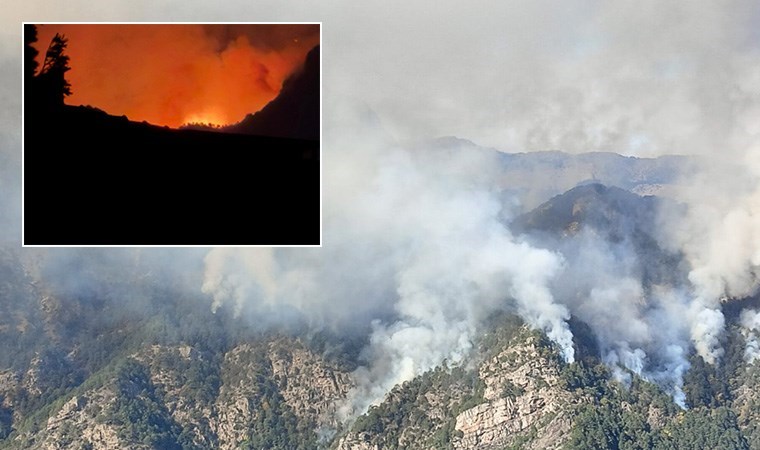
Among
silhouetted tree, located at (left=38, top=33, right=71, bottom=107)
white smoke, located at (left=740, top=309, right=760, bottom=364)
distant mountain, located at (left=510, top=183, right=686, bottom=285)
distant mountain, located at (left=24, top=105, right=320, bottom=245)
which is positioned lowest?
distant mountain, located at (left=24, top=105, right=320, bottom=245)

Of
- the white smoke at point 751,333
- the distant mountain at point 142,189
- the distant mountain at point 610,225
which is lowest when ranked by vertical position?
the distant mountain at point 142,189

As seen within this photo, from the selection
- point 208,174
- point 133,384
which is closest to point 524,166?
point 133,384

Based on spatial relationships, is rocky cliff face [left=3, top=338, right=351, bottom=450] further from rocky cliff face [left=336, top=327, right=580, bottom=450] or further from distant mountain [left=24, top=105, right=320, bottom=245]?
distant mountain [left=24, top=105, right=320, bottom=245]

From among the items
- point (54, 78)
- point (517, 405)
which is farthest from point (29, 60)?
point (517, 405)

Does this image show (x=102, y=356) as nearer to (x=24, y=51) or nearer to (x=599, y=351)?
(x=599, y=351)

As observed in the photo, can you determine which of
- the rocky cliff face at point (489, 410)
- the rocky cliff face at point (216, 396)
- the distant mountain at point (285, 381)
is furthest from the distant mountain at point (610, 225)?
the rocky cliff face at point (216, 396)

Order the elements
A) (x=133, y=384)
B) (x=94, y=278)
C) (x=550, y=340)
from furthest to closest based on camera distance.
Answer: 1. (x=94, y=278)
2. (x=133, y=384)
3. (x=550, y=340)

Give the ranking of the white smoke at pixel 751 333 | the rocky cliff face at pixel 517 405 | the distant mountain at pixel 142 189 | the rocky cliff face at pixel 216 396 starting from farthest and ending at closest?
the white smoke at pixel 751 333
the rocky cliff face at pixel 216 396
the rocky cliff face at pixel 517 405
the distant mountain at pixel 142 189

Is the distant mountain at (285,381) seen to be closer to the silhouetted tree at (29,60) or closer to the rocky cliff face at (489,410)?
the rocky cliff face at (489,410)

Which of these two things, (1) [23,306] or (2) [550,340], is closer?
(2) [550,340]

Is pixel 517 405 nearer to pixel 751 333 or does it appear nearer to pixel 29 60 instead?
pixel 751 333

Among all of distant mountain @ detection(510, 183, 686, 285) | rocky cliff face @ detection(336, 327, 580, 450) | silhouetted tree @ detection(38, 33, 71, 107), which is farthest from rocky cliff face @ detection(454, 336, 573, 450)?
silhouetted tree @ detection(38, 33, 71, 107)
